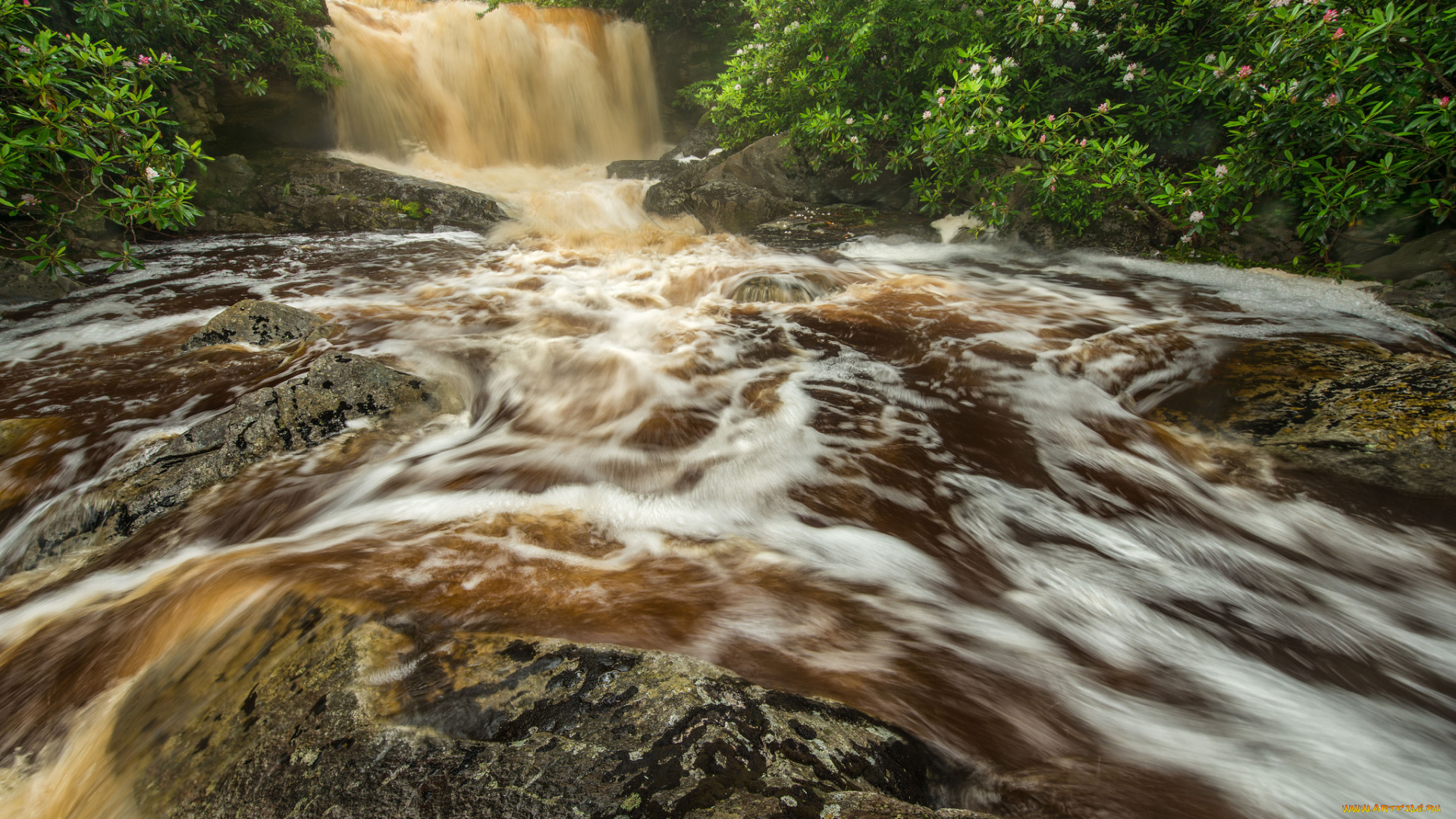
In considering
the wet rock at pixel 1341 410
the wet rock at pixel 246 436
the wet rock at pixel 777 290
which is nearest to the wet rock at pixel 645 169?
the wet rock at pixel 777 290

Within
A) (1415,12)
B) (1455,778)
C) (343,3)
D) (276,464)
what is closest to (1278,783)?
(1455,778)

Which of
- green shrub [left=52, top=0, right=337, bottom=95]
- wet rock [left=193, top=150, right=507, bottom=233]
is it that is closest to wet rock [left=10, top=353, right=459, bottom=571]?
green shrub [left=52, top=0, right=337, bottom=95]

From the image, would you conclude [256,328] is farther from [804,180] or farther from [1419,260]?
[1419,260]

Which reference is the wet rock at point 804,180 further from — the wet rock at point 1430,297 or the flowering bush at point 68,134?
the flowering bush at point 68,134

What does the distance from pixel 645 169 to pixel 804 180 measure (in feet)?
13.5

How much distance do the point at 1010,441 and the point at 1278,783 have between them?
1944mm

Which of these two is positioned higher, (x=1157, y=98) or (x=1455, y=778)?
(x=1157, y=98)

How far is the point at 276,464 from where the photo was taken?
9.15 feet

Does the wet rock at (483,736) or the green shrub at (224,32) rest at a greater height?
the green shrub at (224,32)

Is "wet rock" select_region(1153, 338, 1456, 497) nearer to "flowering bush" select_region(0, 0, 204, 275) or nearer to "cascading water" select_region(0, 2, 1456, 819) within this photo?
"cascading water" select_region(0, 2, 1456, 819)

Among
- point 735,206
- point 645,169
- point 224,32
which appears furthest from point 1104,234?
point 224,32

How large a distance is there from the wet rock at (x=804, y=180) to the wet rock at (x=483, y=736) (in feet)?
27.9

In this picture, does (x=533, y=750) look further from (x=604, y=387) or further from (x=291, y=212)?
(x=291, y=212)

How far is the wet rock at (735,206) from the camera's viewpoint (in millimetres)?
8578
